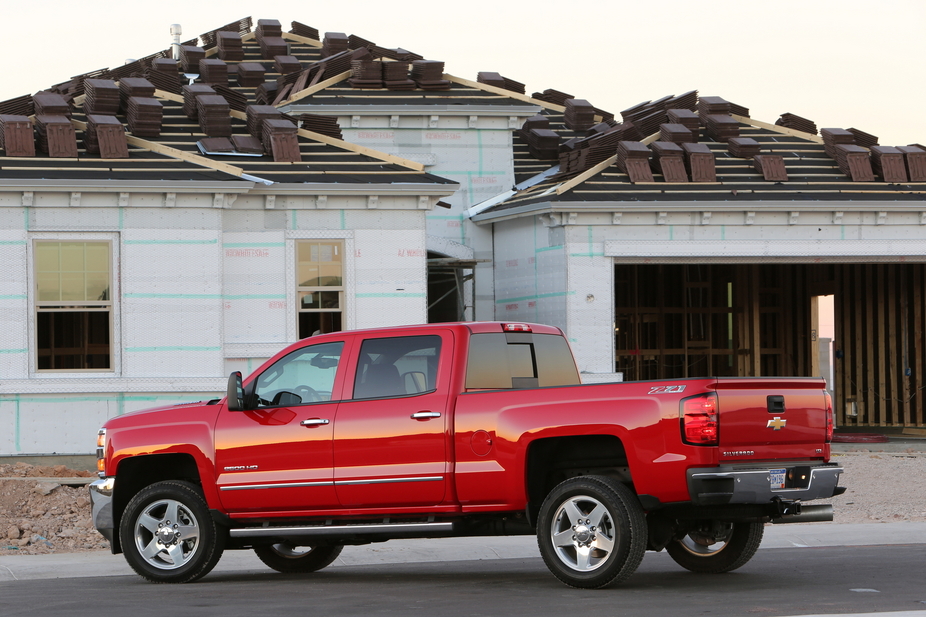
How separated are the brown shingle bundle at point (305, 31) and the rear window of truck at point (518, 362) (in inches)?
845

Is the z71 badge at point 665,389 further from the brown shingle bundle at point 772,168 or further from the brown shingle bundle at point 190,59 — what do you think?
the brown shingle bundle at point 190,59

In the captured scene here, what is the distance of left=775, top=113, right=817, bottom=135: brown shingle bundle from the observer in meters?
24.6

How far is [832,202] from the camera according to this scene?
20.9 meters

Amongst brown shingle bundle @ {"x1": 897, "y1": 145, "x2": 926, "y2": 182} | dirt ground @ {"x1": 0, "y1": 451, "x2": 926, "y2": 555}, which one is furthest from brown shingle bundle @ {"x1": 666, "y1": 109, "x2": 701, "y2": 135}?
dirt ground @ {"x1": 0, "y1": 451, "x2": 926, "y2": 555}

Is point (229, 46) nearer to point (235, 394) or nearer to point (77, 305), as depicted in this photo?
point (77, 305)

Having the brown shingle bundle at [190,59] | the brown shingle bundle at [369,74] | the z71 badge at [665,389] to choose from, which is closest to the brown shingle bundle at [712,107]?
the brown shingle bundle at [369,74]

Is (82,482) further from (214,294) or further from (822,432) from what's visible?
(822,432)

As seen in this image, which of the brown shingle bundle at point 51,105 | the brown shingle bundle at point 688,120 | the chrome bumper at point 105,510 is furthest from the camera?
the brown shingle bundle at point 688,120

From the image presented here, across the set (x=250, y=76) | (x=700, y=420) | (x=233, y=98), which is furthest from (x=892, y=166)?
(x=700, y=420)

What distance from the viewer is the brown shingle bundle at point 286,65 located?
2747 cm

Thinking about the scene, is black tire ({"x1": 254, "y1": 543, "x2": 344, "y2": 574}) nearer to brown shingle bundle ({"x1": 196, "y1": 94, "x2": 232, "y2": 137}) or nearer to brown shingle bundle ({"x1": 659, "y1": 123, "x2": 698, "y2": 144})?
brown shingle bundle ({"x1": 196, "y1": 94, "x2": 232, "y2": 137})

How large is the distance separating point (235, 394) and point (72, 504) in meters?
6.21

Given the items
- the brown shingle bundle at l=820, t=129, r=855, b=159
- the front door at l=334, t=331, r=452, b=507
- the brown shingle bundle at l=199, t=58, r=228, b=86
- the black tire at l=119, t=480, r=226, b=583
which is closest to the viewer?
the front door at l=334, t=331, r=452, b=507

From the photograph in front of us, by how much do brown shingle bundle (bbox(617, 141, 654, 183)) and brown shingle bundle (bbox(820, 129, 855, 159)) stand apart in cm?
383
